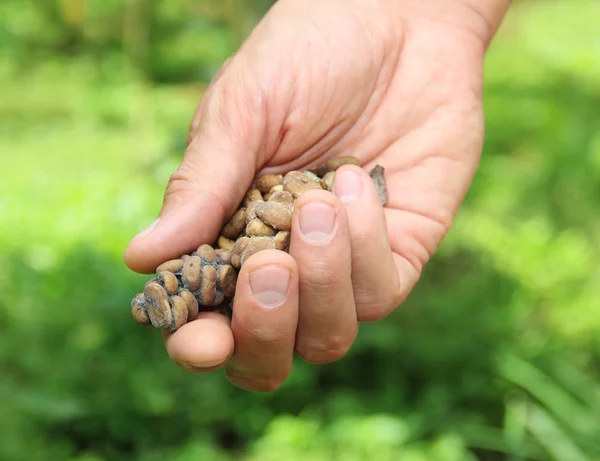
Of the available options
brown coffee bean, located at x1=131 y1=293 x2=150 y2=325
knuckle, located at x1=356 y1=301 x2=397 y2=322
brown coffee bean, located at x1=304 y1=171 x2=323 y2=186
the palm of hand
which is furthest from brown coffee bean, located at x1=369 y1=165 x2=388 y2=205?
brown coffee bean, located at x1=131 y1=293 x2=150 y2=325

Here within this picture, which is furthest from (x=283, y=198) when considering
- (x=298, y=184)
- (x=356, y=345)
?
(x=356, y=345)

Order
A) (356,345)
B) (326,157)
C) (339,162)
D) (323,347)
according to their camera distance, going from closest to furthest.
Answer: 1. (323,347)
2. (339,162)
3. (326,157)
4. (356,345)

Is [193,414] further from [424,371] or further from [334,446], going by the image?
[424,371]

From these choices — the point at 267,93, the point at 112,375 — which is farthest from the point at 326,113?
the point at 112,375

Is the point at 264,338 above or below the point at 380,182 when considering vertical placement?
below

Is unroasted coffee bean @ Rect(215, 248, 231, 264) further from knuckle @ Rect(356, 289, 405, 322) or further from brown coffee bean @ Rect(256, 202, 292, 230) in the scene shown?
knuckle @ Rect(356, 289, 405, 322)

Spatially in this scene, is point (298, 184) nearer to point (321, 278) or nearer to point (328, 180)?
point (328, 180)
